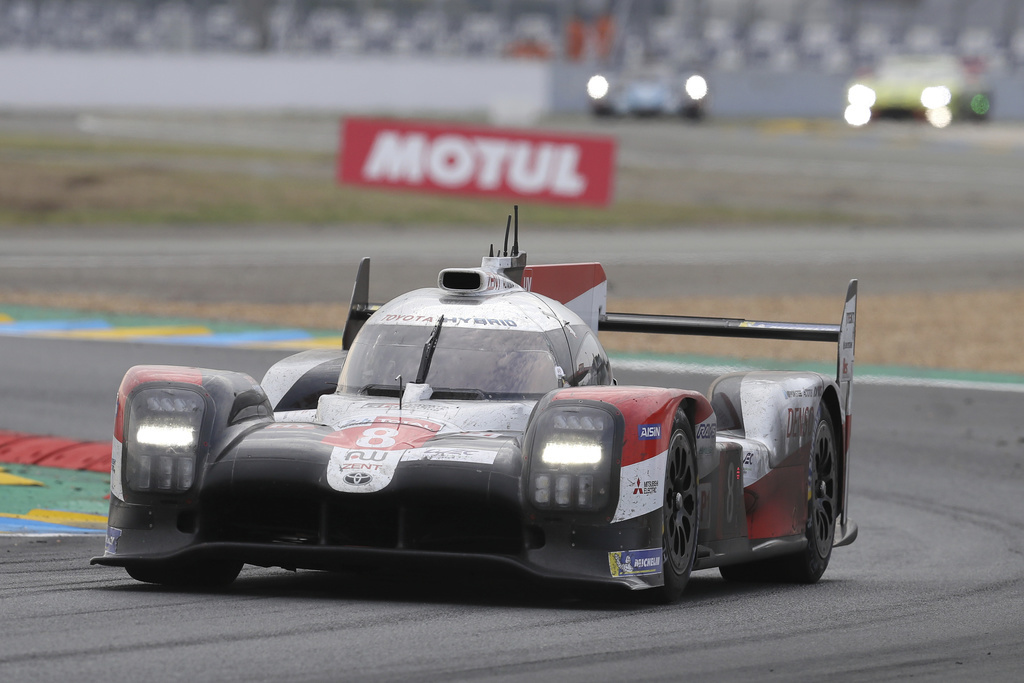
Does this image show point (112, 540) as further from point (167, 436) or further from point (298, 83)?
point (298, 83)

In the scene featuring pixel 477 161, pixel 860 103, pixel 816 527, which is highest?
pixel 860 103

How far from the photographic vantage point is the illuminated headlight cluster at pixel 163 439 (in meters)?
6.30

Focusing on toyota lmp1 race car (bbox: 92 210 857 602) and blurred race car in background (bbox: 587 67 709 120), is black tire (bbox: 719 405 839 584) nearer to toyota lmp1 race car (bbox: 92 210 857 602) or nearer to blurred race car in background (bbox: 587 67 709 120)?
toyota lmp1 race car (bbox: 92 210 857 602)

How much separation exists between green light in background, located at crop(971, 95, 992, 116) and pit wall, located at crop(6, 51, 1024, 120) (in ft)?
15.6

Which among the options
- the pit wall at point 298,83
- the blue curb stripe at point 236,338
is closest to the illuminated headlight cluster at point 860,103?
the pit wall at point 298,83

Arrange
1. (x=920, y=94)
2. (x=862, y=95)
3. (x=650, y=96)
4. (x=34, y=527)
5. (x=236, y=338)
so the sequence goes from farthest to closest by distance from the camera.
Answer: (x=650, y=96) → (x=862, y=95) → (x=920, y=94) → (x=236, y=338) → (x=34, y=527)

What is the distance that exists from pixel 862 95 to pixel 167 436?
4384cm

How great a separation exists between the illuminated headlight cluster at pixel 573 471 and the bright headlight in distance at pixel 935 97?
4334 cm

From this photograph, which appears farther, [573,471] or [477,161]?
[477,161]

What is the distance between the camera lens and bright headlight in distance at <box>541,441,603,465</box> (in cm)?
606

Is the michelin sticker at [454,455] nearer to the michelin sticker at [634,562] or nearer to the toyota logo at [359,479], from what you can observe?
the toyota logo at [359,479]

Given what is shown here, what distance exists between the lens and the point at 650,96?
50031 millimetres

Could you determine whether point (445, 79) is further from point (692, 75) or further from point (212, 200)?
point (212, 200)

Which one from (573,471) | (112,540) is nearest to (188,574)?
(112,540)
